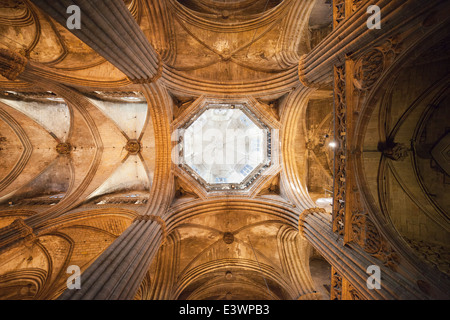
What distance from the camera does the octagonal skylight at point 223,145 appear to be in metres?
14.2

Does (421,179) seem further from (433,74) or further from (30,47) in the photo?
(30,47)

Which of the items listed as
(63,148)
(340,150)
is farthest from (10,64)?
(340,150)

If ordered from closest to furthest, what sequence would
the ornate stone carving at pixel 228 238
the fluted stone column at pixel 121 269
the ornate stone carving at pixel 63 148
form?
the fluted stone column at pixel 121 269 → the ornate stone carving at pixel 228 238 → the ornate stone carving at pixel 63 148

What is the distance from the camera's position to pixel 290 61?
8.84m

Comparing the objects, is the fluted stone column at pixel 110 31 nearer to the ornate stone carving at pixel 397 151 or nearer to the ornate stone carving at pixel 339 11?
the ornate stone carving at pixel 339 11

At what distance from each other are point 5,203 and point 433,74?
19493 mm

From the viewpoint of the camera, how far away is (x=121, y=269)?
15.7ft

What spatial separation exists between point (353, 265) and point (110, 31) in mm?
8471

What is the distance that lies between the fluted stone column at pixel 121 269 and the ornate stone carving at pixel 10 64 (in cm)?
673

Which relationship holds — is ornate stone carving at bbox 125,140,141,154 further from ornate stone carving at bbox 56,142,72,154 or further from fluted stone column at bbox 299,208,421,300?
fluted stone column at bbox 299,208,421,300

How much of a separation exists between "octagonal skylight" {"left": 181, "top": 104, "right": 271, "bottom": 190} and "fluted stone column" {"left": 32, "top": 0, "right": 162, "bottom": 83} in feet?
25.0

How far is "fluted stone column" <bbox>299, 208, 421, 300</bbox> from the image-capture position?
150 inches

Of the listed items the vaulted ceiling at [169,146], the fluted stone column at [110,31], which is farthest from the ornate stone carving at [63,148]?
the fluted stone column at [110,31]

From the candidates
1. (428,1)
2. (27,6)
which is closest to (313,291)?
(428,1)
